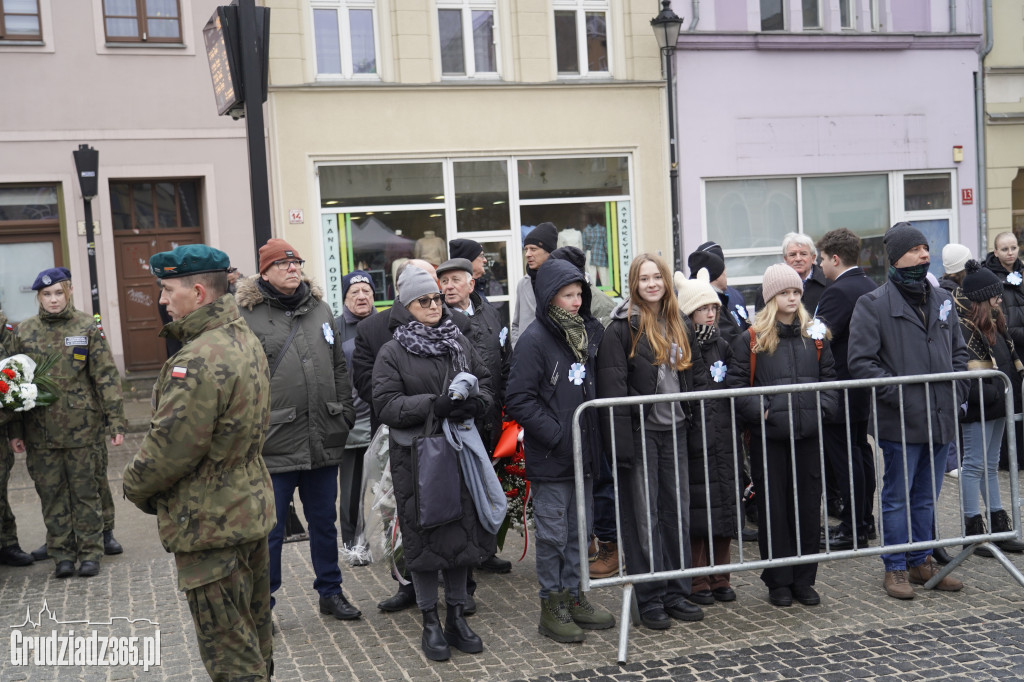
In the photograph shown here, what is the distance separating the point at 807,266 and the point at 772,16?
10152mm

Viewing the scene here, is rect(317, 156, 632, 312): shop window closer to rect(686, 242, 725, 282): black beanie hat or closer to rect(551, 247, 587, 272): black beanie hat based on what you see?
rect(686, 242, 725, 282): black beanie hat

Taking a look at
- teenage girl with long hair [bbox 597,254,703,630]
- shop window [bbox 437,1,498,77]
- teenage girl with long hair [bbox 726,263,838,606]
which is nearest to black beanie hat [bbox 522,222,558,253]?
teenage girl with long hair [bbox 597,254,703,630]

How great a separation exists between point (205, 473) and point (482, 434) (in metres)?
2.28

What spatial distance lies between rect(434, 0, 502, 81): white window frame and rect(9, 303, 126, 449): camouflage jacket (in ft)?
30.5

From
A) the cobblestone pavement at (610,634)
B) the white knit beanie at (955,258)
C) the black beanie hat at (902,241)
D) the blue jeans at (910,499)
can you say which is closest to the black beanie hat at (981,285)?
the white knit beanie at (955,258)

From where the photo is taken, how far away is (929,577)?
244 inches

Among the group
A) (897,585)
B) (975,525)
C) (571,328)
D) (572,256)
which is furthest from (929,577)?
(572,256)

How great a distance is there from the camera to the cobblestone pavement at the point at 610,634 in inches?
199

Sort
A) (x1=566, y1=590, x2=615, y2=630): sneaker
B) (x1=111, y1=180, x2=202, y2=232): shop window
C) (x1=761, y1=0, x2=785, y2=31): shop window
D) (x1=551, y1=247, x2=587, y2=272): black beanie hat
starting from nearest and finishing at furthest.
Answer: (x1=566, y1=590, x2=615, y2=630): sneaker → (x1=551, y1=247, x2=587, y2=272): black beanie hat → (x1=111, y1=180, x2=202, y2=232): shop window → (x1=761, y1=0, x2=785, y2=31): shop window

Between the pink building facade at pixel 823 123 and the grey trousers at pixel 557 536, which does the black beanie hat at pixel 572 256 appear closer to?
the grey trousers at pixel 557 536

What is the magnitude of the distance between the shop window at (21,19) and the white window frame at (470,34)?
5.68 metres

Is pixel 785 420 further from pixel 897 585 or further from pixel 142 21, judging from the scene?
pixel 142 21

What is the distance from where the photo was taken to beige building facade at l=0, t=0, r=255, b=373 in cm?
1475

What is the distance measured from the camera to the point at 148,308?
15953 mm
